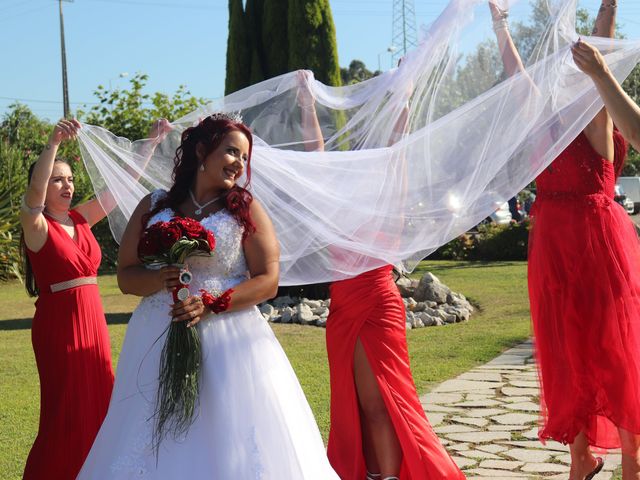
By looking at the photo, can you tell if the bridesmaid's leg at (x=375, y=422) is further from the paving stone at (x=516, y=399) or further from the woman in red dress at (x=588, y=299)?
the paving stone at (x=516, y=399)

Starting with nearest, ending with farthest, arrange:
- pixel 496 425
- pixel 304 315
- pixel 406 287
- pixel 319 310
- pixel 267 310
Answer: pixel 496 425 → pixel 304 315 → pixel 319 310 → pixel 267 310 → pixel 406 287

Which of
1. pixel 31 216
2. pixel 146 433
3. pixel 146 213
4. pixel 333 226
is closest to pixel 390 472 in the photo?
pixel 333 226

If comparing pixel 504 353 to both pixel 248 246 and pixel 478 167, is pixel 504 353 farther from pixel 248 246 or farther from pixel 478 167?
pixel 248 246

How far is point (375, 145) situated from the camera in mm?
5410

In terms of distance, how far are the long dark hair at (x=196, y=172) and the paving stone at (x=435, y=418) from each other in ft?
11.2

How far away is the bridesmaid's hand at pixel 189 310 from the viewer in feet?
12.8

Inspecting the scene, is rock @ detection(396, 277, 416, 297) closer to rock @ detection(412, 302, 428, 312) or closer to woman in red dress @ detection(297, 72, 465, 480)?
rock @ detection(412, 302, 428, 312)

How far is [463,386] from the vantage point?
8.54 meters

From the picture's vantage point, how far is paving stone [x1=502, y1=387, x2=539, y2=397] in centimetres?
807

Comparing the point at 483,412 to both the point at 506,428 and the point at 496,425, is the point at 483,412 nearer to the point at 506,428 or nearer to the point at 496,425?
the point at 496,425

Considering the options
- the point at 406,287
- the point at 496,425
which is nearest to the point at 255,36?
the point at 406,287

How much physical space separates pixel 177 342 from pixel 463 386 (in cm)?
504

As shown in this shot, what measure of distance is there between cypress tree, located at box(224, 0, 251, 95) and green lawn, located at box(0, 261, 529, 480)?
423 cm

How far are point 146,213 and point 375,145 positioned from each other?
1.61m
